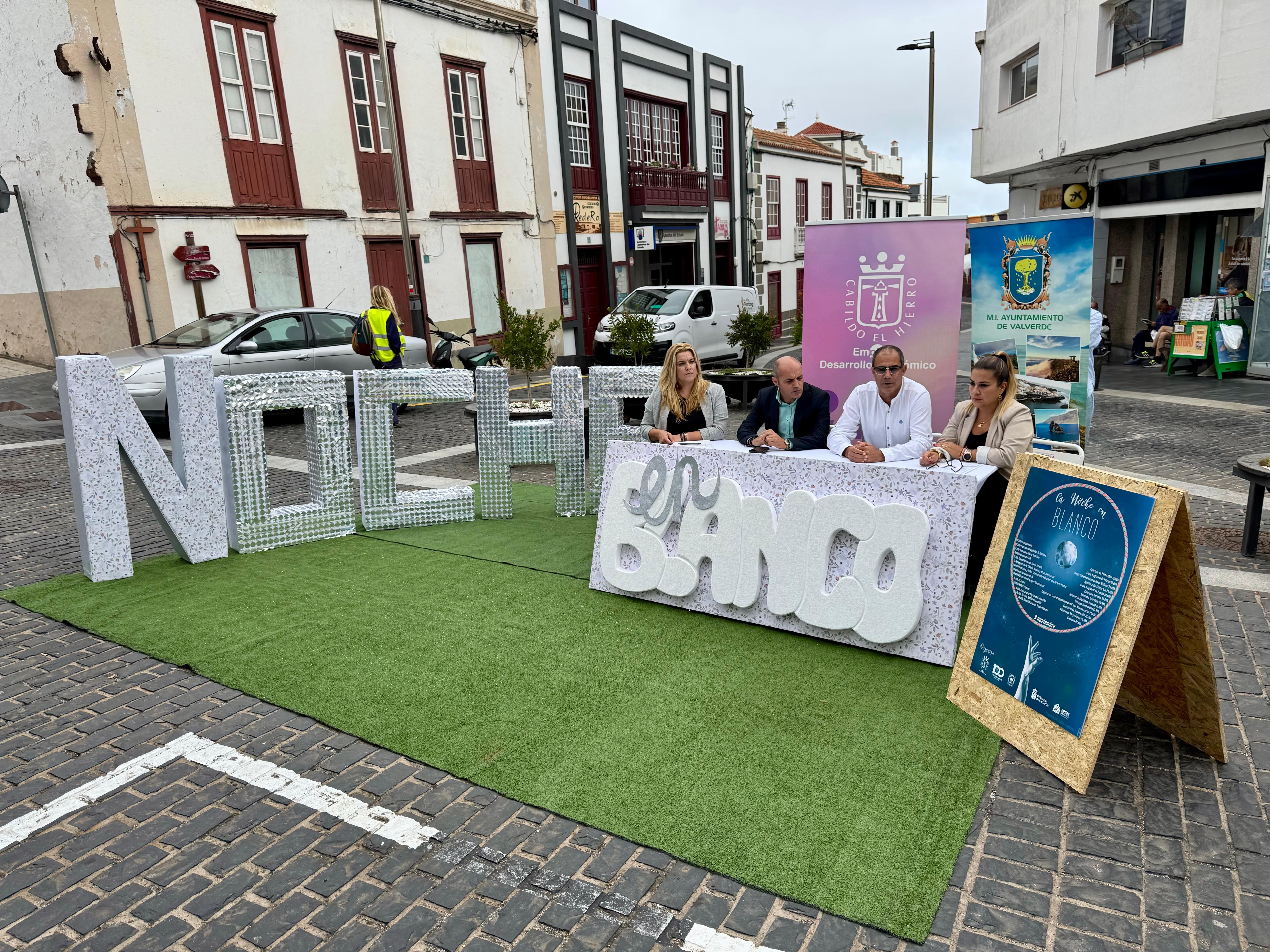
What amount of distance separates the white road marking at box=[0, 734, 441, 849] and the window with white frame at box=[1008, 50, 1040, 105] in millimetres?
19569

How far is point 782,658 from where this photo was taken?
4688 mm

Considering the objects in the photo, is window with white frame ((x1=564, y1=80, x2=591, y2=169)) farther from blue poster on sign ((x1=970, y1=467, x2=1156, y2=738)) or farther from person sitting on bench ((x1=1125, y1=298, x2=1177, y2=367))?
blue poster on sign ((x1=970, y1=467, x2=1156, y2=738))

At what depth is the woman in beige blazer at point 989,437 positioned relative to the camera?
502 centimetres

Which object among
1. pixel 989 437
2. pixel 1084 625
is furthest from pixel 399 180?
pixel 1084 625

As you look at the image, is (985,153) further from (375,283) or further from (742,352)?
(375,283)

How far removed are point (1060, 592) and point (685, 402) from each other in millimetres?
3069

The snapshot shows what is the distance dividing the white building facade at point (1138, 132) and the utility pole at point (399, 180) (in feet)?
38.2

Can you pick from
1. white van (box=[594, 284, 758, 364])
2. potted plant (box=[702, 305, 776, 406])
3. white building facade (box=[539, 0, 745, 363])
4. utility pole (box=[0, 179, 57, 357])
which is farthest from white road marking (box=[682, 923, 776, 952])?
white building facade (box=[539, 0, 745, 363])

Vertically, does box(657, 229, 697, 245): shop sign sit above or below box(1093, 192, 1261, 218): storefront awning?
above

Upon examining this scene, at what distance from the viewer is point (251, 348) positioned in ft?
39.6

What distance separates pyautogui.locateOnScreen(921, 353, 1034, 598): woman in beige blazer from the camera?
502 centimetres

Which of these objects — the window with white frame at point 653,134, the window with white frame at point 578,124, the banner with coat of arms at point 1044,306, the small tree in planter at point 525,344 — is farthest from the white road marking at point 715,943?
the window with white frame at point 653,134

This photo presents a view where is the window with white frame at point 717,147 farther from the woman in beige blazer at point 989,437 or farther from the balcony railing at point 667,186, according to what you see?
the woman in beige blazer at point 989,437

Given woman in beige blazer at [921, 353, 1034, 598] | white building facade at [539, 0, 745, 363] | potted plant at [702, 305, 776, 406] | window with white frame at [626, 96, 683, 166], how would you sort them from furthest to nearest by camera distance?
window with white frame at [626, 96, 683, 166], white building facade at [539, 0, 745, 363], potted plant at [702, 305, 776, 406], woman in beige blazer at [921, 353, 1034, 598]
